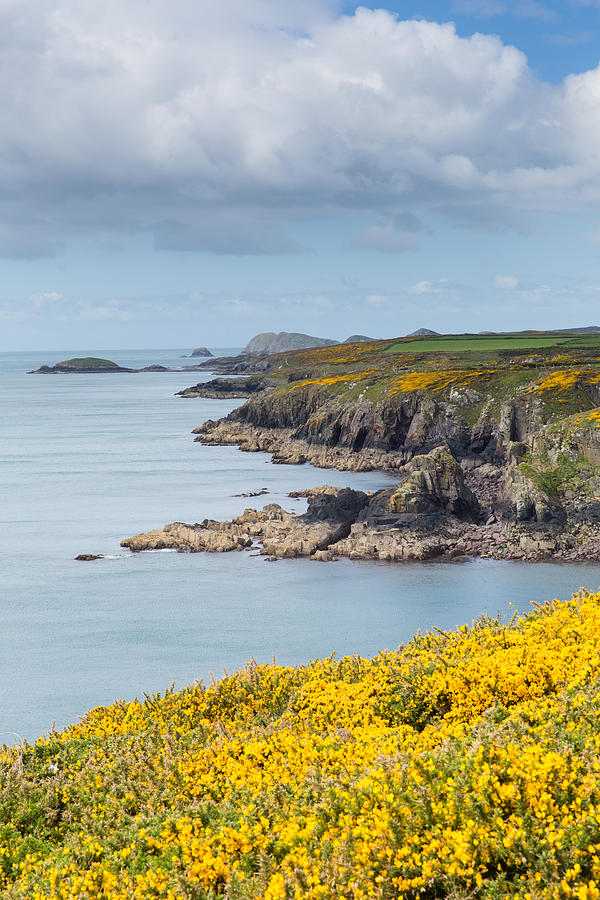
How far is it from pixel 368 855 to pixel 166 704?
9.87m

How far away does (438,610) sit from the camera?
1332 inches

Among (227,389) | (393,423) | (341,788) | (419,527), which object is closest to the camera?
(341,788)

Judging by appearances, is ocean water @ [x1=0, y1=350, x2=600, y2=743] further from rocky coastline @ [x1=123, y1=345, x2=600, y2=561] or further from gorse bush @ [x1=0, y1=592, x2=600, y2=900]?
gorse bush @ [x1=0, y1=592, x2=600, y2=900]

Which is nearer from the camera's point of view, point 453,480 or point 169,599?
point 169,599

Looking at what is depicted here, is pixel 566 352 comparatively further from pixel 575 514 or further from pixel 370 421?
pixel 575 514

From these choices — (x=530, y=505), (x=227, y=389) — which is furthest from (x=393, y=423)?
(x=227, y=389)

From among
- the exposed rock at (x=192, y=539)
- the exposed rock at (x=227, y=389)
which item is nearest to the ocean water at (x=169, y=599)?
the exposed rock at (x=192, y=539)

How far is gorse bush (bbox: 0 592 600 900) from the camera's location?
634 cm

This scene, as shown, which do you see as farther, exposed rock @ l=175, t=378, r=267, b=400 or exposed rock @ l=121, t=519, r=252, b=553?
exposed rock @ l=175, t=378, r=267, b=400

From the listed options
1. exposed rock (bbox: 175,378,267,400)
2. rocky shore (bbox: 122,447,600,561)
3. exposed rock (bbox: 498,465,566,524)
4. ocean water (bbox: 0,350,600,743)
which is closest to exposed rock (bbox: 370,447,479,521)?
rocky shore (bbox: 122,447,600,561)

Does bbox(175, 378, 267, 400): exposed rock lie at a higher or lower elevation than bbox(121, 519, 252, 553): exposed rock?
higher

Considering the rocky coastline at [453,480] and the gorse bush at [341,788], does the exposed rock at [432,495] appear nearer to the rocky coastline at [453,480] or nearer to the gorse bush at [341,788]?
the rocky coastline at [453,480]

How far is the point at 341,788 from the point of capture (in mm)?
8008

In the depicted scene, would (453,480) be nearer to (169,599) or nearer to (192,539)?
(192,539)
